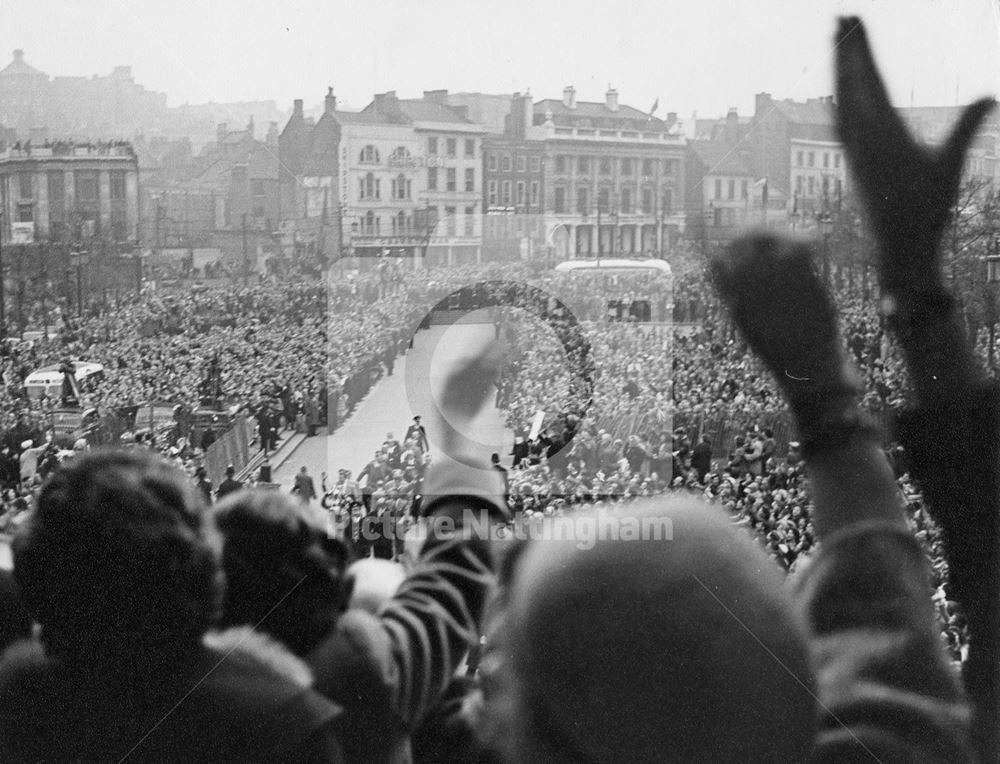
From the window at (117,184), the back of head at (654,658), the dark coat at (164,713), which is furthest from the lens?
the window at (117,184)

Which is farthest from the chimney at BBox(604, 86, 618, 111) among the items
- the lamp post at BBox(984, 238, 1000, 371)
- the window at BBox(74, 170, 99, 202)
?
the window at BBox(74, 170, 99, 202)

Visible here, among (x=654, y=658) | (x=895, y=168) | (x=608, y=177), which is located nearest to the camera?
(x=654, y=658)

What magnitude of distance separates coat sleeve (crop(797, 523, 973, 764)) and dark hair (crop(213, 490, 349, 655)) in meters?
0.76

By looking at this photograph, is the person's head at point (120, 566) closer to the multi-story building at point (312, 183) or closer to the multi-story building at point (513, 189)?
the multi-story building at point (312, 183)

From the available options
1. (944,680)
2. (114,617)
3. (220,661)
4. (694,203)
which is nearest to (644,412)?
(694,203)

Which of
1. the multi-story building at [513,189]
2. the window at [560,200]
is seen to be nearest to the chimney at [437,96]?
the multi-story building at [513,189]

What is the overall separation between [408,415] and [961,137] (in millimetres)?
1037

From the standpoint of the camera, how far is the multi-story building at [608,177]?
172cm

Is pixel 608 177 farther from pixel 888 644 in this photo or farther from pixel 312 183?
pixel 888 644

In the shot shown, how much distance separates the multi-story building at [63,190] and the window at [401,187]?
1.61 ft

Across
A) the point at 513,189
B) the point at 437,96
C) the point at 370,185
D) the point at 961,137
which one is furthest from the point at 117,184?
the point at 961,137

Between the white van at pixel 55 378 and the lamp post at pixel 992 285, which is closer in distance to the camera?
the lamp post at pixel 992 285

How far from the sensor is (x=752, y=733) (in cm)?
150

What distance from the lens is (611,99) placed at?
69.4 inches
